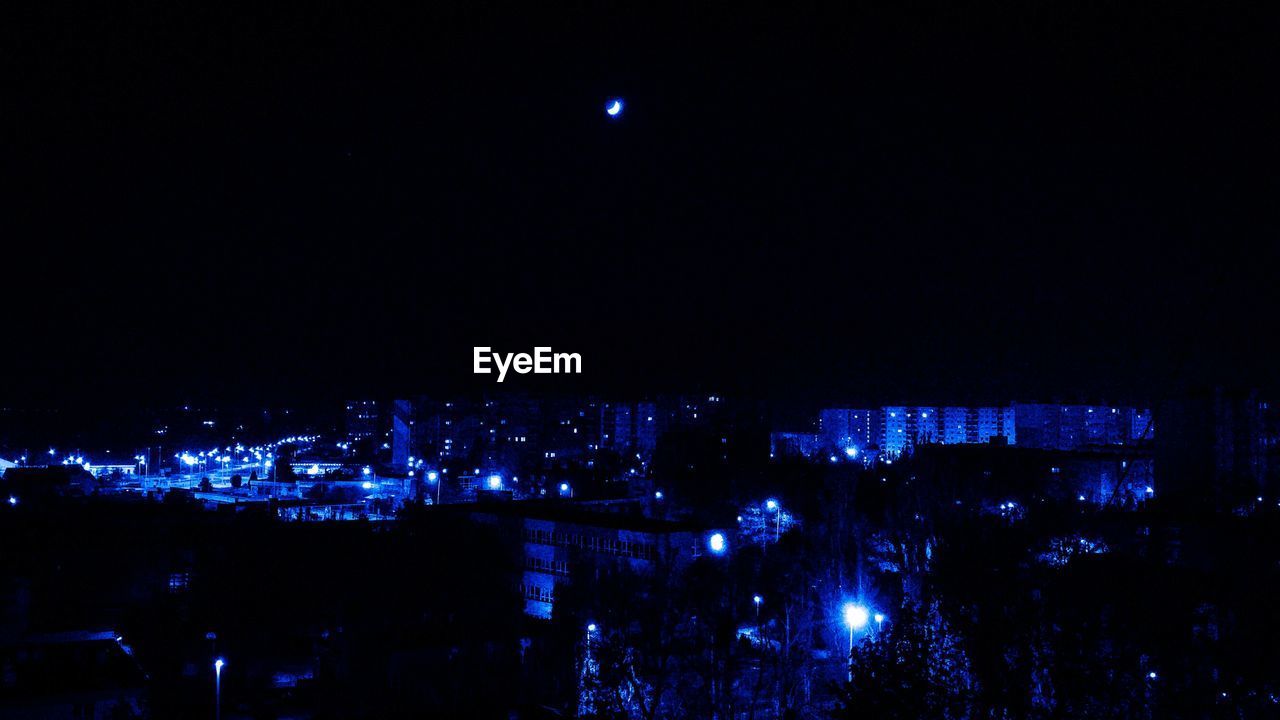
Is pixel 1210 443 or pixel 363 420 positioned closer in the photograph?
pixel 1210 443

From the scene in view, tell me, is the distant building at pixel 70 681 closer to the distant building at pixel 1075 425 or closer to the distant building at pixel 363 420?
the distant building at pixel 1075 425

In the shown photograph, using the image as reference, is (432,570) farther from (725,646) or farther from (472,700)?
(725,646)

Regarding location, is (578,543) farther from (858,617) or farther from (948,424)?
(948,424)

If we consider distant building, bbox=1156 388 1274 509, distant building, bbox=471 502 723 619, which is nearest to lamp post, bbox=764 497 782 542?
distant building, bbox=471 502 723 619

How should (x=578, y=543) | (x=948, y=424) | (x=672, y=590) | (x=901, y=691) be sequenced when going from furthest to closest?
(x=948, y=424) → (x=578, y=543) → (x=672, y=590) → (x=901, y=691)

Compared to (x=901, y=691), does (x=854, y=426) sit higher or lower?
higher

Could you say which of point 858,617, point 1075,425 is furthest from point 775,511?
point 1075,425

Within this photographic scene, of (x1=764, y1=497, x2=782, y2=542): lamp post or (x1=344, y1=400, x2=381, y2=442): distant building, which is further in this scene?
(x1=344, y1=400, x2=381, y2=442): distant building

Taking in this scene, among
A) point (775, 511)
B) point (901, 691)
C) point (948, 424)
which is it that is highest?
point (948, 424)

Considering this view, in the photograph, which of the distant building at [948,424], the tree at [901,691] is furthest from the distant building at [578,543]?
the distant building at [948,424]

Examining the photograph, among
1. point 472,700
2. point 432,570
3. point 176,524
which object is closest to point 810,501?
point 432,570

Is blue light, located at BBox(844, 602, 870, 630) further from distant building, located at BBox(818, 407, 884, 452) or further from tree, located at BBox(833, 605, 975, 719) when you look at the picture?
distant building, located at BBox(818, 407, 884, 452)

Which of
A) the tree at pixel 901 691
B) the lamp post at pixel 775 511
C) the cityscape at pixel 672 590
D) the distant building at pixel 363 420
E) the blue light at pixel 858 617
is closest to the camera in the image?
the tree at pixel 901 691

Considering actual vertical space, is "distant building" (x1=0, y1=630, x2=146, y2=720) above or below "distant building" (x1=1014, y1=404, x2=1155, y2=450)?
below
